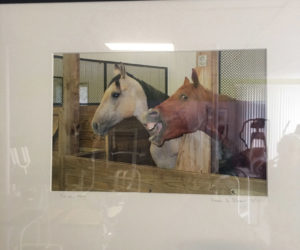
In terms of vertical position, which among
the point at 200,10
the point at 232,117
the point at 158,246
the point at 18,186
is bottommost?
the point at 158,246

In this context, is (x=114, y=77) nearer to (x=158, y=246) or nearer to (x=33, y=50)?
(x=33, y=50)

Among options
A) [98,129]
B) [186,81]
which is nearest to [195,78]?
[186,81]

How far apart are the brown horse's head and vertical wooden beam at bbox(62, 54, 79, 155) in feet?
0.63

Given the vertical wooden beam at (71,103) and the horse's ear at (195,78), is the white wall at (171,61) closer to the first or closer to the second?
the horse's ear at (195,78)

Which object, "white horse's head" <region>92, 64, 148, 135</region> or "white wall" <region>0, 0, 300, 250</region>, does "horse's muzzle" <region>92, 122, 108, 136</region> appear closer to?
"white horse's head" <region>92, 64, 148, 135</region>

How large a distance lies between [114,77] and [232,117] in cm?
32

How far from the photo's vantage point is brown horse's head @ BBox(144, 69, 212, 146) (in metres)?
0.70

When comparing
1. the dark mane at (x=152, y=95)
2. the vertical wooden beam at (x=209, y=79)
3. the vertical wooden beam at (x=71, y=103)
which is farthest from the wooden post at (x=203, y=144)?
the vertical wooden beam at (x=71, y=103)

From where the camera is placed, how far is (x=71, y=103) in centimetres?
73

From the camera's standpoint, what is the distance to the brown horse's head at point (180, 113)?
2.31 ft

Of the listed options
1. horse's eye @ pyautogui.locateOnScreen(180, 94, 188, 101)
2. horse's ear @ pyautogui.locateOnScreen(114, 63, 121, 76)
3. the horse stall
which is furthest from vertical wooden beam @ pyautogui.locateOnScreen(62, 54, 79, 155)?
horse's eye @ pyautogui.locateOnScreen(180, 94, 188, 101)

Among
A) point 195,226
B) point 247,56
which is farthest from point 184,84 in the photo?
point 195,226

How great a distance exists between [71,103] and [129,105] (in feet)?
0.52

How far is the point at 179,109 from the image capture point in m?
0.71
